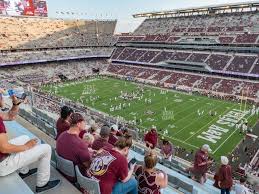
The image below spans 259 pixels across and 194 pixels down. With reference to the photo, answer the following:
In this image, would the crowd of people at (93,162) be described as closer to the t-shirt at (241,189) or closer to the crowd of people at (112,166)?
the crowd of people at (112,166)

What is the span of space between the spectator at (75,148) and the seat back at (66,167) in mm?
64

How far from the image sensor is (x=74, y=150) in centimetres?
461

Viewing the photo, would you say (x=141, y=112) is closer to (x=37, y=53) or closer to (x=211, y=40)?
(x=211, y=40)

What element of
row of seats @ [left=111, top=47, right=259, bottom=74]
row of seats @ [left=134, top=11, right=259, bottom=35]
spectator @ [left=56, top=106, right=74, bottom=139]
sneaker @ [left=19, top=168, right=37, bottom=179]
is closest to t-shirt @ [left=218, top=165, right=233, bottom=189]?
spectator @ [left=56, top=106, right=74, bottom=139]

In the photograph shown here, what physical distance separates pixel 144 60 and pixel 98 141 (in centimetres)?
5803

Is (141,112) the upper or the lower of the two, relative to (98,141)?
lower

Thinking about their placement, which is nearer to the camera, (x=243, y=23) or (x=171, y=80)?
(x=171, y=80)

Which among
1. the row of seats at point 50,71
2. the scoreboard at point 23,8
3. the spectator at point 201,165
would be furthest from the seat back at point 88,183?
the scoreboard at point 23,8

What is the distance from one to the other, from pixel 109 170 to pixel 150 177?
2.18ft

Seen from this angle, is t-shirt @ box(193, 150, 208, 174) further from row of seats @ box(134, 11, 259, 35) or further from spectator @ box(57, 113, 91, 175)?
row of seats @ box(134, 11, 259, 35)

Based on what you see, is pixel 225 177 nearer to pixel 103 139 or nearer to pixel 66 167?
pixel 103 139

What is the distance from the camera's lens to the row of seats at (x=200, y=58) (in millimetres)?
47125

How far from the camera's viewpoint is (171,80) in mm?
50500

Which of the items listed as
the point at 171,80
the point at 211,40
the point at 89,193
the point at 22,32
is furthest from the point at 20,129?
the point at 22,32
